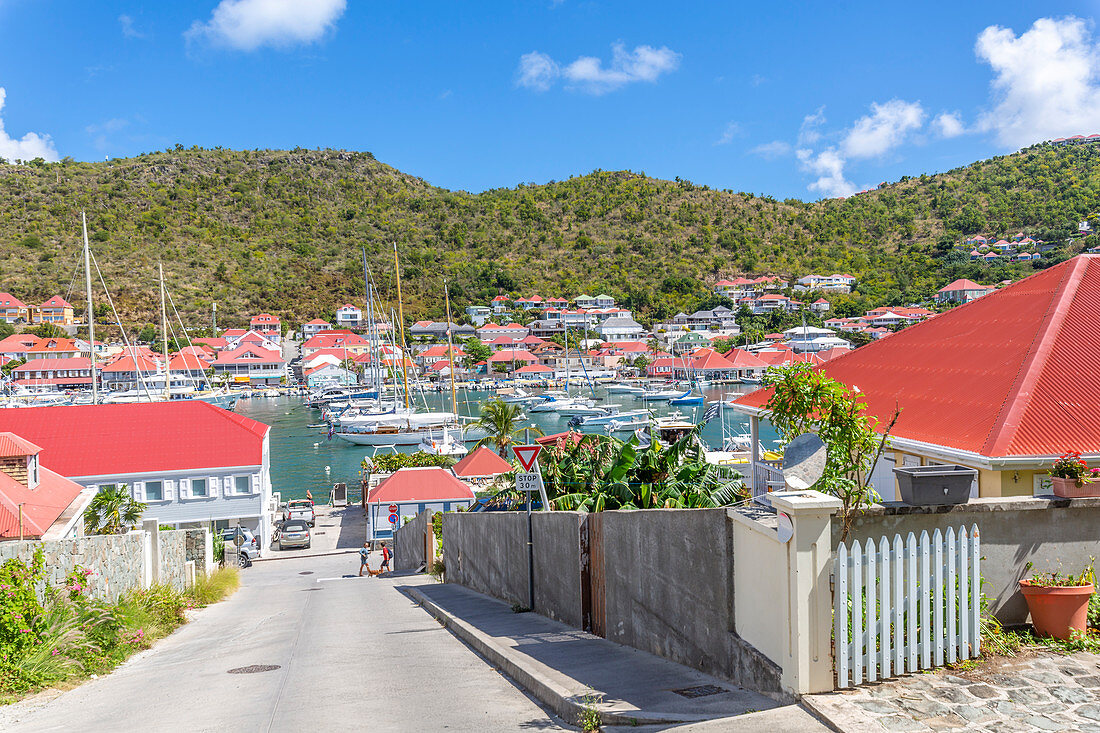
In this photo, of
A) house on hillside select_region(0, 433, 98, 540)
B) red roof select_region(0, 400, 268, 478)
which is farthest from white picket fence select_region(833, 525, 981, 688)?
red roof select_region(0, 400, 268, 478)

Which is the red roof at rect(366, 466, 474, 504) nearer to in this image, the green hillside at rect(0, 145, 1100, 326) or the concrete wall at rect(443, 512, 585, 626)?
the concrete wall at rect(443, 512, 585, 626)

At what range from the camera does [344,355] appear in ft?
455

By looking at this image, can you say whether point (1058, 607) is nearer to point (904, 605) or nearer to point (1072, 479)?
point (1072, 479)

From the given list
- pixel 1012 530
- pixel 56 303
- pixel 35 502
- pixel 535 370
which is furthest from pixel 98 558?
pixel 56 303

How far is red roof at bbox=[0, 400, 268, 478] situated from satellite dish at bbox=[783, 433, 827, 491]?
34.1 metres

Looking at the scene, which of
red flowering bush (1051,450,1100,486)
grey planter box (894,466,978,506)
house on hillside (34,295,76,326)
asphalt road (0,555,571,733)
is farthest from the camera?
house on hillside (34,295,76,326)

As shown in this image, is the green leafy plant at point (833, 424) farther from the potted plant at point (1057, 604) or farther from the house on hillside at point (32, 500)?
the house on hillside at point (32, 500)

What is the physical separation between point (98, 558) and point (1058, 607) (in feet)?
44.8

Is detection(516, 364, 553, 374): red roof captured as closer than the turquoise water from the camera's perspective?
No

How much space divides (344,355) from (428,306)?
36.4 meters

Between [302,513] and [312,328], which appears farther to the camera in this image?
[312,328]

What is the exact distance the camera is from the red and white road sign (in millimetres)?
12759

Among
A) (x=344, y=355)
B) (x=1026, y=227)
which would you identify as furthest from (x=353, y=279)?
(x=1026, y=227)

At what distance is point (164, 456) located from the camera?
35.8 meters
